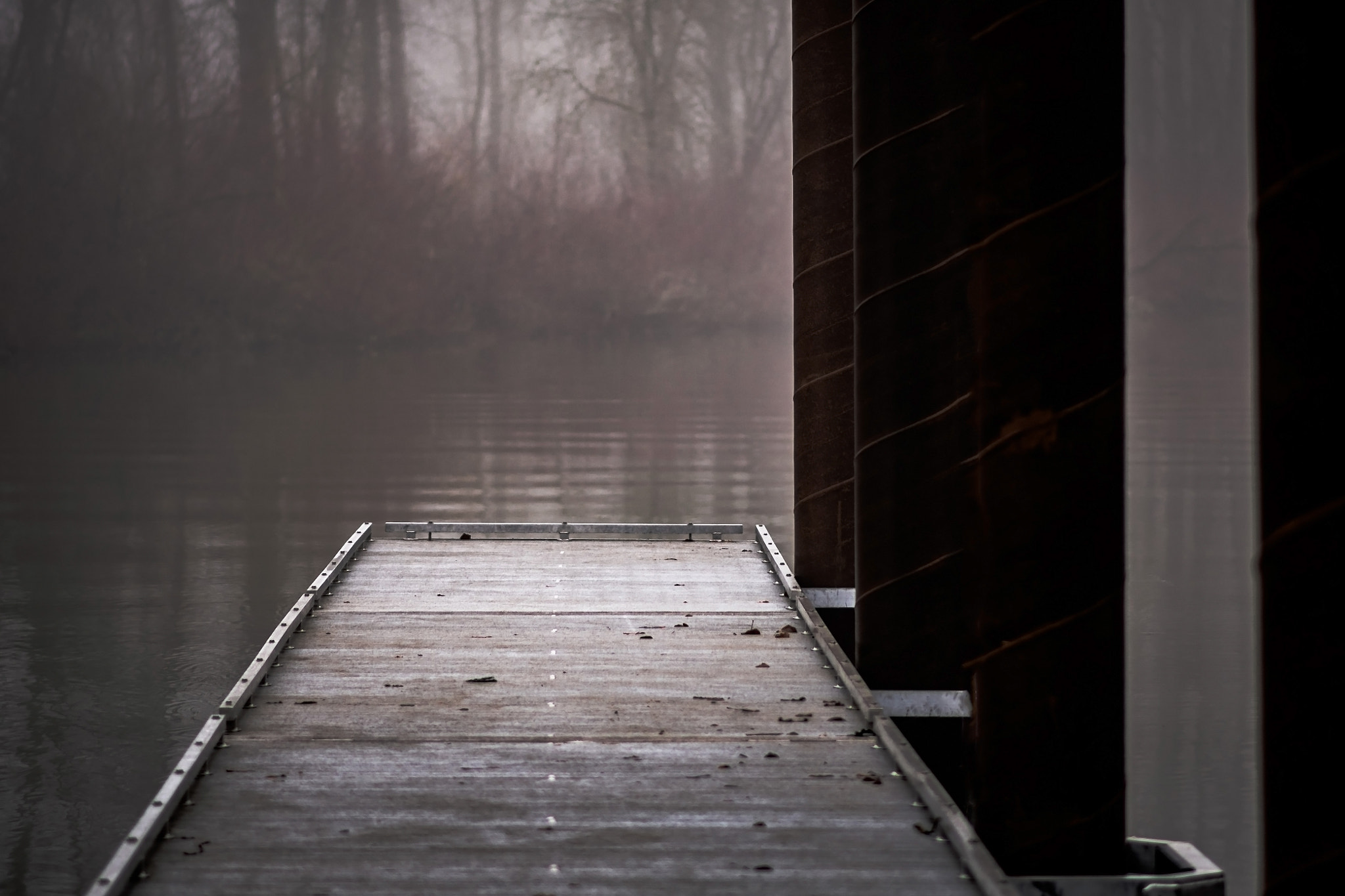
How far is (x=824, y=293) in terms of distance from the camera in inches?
328

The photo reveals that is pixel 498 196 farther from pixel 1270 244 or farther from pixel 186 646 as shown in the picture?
pixel 1270 244

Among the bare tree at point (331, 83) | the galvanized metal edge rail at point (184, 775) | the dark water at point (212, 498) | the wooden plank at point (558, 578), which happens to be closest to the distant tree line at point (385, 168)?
the bare tree at point (331, 83)

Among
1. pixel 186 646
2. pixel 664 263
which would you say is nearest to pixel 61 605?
pixel 186 646

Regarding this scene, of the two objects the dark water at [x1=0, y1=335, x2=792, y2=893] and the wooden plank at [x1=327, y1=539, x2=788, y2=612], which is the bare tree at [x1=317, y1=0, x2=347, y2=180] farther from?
the wooden plank at [x1=327, y1=539, x2=788, y2=612]

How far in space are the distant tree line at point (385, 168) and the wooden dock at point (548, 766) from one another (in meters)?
45.8

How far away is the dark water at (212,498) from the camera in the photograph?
8.10m

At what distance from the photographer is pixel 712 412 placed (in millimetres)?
28641

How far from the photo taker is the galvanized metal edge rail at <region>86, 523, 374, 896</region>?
3.79 m

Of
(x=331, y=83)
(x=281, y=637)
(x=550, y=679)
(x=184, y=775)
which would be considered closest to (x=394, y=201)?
(x=331, y=83)

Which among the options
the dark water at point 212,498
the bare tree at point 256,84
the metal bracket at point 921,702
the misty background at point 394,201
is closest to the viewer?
the metal bracket at point 921,702

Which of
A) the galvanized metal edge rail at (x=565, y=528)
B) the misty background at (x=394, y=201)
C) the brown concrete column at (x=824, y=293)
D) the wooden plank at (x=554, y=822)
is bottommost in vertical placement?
the wooden plank at (x=554, y=822)

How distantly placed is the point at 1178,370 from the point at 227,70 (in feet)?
117

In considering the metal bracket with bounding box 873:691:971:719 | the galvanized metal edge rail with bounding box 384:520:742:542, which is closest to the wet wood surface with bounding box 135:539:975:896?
the metal bracket with bounding box 873:691:971:719

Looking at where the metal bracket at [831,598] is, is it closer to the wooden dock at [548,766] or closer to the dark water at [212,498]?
the wooden dock at [548,766]
